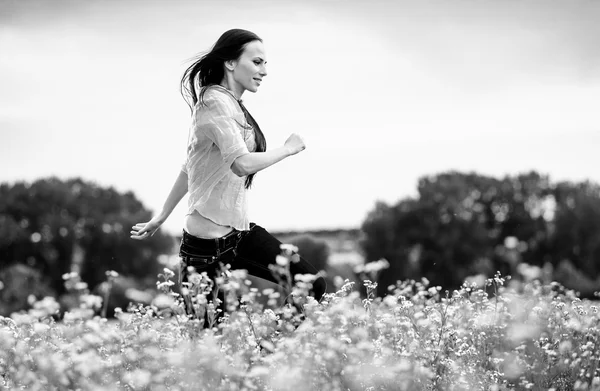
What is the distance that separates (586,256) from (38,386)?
Result: 171ft

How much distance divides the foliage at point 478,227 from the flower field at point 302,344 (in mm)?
41443

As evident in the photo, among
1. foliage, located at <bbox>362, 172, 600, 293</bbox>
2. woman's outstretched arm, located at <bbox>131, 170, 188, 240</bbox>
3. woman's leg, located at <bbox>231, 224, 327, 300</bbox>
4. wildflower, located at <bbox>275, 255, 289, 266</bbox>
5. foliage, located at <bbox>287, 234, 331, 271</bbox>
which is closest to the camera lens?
wildflower, located at <bbox>275, 255, 289, 266</bbox>

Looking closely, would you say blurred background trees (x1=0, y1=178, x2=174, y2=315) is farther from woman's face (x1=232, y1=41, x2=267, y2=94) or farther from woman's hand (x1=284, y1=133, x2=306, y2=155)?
woman's hand (x1=284, y1=133, x2=306, y2=155)

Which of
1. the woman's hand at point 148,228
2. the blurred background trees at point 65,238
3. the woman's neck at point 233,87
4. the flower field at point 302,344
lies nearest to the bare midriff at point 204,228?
the flower field at point 302,344

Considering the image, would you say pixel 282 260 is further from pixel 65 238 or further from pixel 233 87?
pixel 65 238

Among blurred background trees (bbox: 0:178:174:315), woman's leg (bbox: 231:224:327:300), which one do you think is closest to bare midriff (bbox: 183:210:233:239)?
woman's leg (bbox: 231:224:327:300)

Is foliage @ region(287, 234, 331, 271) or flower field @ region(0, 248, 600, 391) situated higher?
flower field @ region(0, 248, 600, 391)

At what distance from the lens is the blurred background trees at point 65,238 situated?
55.1 metres

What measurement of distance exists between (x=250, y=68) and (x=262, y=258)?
1.51m

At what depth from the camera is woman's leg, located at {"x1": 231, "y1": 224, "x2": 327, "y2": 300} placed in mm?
5863

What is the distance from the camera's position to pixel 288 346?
5.11 meters

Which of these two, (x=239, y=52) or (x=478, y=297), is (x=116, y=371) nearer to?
(x=239, y=52)

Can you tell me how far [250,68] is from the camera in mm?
5945

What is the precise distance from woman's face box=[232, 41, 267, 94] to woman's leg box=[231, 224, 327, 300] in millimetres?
1171
